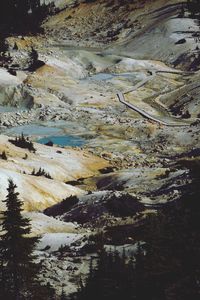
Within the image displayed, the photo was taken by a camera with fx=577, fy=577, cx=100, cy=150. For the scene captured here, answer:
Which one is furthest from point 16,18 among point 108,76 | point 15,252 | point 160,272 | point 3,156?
point 160,272

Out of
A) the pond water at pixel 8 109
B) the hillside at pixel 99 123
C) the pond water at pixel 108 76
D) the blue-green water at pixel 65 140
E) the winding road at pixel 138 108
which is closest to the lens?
the hillside at pixel 99 123

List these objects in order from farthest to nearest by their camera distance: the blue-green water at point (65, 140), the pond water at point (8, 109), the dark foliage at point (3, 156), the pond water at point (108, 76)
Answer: the pond water at point (108, 76) → the pond water at point (8, 109) → the blue-green water at point (65, 140) → the dark foliage at point (3, 156)

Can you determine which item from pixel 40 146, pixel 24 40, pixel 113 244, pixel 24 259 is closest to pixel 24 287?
pixel 24 259

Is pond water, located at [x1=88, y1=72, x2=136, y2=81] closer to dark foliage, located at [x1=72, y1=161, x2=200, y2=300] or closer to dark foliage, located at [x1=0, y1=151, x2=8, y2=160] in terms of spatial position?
dark foliage, located at [x1=0, y1=151, x2=8, y2=160]

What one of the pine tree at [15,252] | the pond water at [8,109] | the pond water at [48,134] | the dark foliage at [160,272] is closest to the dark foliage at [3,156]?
the pond water at [48,134]

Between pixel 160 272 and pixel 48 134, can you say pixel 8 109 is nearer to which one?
pixel 48 134

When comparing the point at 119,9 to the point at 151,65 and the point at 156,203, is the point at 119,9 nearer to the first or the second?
the point at 151,65

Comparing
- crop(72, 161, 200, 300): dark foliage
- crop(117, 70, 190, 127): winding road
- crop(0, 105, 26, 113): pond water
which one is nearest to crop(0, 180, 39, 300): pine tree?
crop(72, 161, 200, 300): dark foliage

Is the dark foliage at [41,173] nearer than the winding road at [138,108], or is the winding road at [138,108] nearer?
the dark foliage at [41,173]

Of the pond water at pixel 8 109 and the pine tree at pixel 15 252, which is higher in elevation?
the pine tree at pixel 15 252

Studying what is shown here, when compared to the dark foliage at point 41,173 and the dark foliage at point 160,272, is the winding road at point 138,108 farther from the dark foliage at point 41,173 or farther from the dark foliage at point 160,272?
the dark foliage at point 160,272
